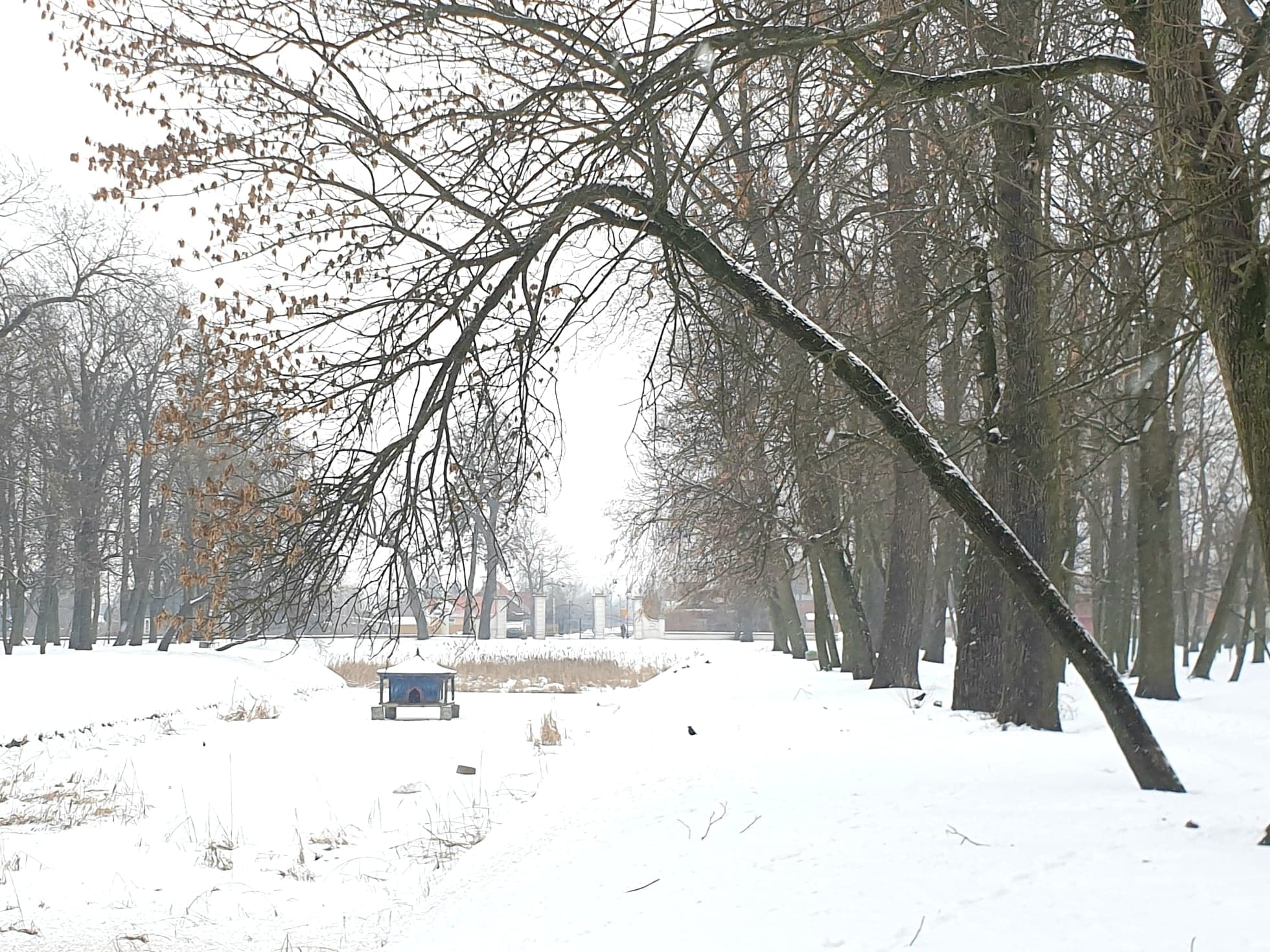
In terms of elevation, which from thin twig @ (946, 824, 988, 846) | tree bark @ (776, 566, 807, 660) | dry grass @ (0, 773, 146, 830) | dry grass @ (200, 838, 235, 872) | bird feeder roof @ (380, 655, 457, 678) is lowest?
dry grass @ (0, 773, 146, 830)

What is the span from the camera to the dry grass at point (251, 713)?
23188 millimetres

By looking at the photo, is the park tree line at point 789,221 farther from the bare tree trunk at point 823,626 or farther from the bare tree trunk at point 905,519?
the bare tree trunk at point 823,626

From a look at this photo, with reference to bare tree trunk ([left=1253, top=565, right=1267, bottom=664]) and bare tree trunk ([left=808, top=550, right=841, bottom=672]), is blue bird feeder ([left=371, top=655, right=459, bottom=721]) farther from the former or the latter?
bare tree trunk ([left=1253, top=565, right=1267, bottom=664])

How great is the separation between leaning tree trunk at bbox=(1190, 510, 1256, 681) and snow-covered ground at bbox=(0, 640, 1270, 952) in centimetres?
248

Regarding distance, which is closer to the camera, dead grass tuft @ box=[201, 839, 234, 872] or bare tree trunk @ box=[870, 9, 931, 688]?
dead grass tuft @ box=[201, 839, 234, 872]

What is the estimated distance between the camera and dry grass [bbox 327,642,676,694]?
1172 inches

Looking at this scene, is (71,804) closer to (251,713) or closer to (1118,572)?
(251,713)

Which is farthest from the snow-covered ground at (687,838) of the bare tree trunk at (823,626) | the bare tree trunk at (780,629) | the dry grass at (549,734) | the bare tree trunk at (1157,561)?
the bare tree trunk at (780,629)

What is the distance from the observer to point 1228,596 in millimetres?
18891

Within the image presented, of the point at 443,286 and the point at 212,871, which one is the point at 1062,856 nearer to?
the point at 443,286

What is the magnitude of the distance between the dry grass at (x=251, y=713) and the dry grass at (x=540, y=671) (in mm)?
2688

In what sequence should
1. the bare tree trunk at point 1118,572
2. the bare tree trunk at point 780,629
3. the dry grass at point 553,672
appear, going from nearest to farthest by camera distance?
the bare tree trunk at point 1118,572
the dry grass at point 553,672
the bare tree trunk at point 780,629

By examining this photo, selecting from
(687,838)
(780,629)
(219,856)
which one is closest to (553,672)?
(780,629)

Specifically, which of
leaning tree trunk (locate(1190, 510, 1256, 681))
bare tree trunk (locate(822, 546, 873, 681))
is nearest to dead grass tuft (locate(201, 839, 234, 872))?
bare tree trunk (locate(822, 546, 873, 681))
